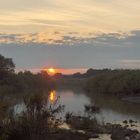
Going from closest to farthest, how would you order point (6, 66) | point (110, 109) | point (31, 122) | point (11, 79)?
point (31, 122) < point (110, 109) < point (11, 79) < point (6, 66)

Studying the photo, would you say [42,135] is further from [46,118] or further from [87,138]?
[87,138]

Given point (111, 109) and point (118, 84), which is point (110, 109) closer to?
point (111, 109)

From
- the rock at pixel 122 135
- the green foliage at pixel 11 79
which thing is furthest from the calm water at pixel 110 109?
the green foliage at pixel 11 79

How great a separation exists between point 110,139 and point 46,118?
771 centimetres

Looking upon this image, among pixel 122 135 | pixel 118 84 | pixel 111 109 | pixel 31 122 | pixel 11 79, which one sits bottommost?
pixel 111 109

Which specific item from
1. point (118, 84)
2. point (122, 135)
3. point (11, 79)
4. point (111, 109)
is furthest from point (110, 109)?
point (118, 84)

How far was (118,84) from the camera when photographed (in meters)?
110

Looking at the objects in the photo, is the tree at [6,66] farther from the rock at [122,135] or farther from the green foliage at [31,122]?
the green foliage at [31,122]

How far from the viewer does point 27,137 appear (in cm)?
1933

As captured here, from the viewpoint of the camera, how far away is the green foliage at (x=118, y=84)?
104 meters

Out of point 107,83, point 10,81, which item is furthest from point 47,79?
point 10,81

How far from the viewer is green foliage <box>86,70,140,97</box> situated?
104 meters

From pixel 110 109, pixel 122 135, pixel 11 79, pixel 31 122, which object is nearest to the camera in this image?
pixel 31 122

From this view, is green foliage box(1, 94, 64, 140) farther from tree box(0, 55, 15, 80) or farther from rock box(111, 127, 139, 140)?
tree box(0, 55, 15, 80)
